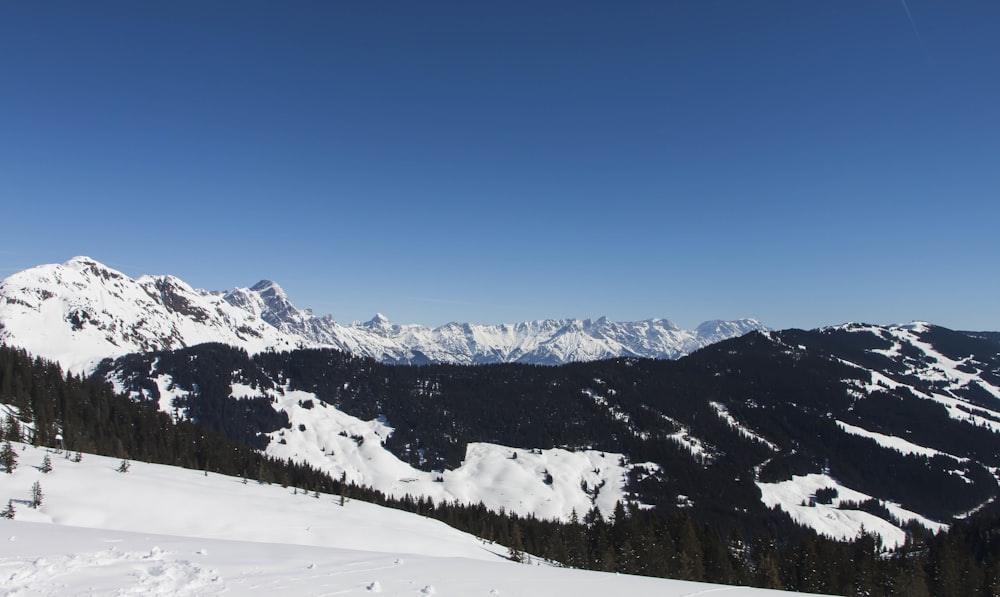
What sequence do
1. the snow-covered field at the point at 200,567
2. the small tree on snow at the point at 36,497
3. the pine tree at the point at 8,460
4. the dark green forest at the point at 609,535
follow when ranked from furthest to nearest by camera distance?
the dark green forest at the point at 609,535, the pine tree at the point at 8,460, the small tree on snow at the point at 36,497, the snow-covered field at the point at 200,567

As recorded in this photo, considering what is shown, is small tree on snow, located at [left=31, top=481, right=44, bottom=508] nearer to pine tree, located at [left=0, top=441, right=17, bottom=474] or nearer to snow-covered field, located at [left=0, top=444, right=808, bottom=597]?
snow-covered field, located at [left=0, top=444, right=808, bottom=597]

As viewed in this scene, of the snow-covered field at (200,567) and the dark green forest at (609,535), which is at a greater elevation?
the snow-covered field at (200,567)

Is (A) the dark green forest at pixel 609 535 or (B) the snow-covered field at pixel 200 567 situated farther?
(A) the dark green forest at pixel 609 535

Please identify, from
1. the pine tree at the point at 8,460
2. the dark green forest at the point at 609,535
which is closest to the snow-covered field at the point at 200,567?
the pine tree at the point at 8,460

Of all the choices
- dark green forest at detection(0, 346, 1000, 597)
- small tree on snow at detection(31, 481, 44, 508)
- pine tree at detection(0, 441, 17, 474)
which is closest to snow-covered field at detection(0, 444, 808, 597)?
small tree on snow at detection(31, 481, 44, 508)

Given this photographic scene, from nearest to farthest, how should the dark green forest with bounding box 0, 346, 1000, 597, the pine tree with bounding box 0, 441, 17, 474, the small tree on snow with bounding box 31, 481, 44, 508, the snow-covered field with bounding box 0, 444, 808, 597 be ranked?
1. the snow-covered field with bounding box 0, 444, 808, 597
2. the small tree on snow with bounding box 31, 481, 44, 508
3. the pine tree with bounding box 0, 441, 17, 474
4. the dark green forest with bounding box 0, 346, 1000, 597

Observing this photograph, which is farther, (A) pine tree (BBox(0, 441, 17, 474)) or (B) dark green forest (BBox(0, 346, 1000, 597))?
(B) dark green forest (BBox(0, 346, 1000, 597))

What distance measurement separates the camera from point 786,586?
2820 inches

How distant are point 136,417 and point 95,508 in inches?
3211

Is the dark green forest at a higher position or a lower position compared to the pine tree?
lower

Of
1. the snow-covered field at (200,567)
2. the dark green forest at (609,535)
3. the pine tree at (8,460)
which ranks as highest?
the snow-covered field at (200,567)

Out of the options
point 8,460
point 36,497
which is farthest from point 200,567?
point 8,460

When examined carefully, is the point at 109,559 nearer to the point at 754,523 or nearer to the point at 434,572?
the point at 434,572

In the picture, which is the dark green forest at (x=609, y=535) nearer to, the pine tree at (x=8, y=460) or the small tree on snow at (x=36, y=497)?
the pine tree at (x=8, y=460)
